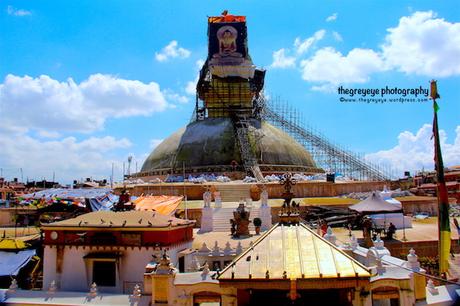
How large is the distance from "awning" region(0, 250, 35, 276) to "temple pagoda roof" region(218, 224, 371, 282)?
1252 cm

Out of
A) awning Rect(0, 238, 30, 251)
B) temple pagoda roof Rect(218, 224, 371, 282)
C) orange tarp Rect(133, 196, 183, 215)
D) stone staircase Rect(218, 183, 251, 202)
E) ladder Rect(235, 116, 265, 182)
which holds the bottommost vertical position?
awning Rect(0, 238, 30, 251)

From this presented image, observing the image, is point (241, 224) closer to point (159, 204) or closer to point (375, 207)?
point (159, 204)

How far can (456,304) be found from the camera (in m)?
12.2

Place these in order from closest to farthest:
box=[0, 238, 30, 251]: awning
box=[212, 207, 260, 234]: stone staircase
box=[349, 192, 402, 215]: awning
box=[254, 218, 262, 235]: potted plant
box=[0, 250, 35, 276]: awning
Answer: box=[0, 250, 35, 276]: awning < box=[0, 238, 30, 251]: awning < box=[349, 192, 402, 215]: awning < box=[254, 218, 262, 235]: potted plant < box=[212, 207, 260, 234]: stone staircase

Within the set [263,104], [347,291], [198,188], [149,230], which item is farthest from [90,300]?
[263,104]

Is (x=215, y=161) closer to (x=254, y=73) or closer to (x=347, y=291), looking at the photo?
(x=254, y=73)

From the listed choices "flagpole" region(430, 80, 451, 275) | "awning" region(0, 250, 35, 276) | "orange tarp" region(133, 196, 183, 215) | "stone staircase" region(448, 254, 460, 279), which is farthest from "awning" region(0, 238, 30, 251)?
"stone staircase" region(448, 254, 460, 279)

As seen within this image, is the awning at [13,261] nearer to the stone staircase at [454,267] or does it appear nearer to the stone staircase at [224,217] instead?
the stone staircase at [224,217]

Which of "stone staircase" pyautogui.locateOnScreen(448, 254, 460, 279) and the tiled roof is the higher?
the tiled roof

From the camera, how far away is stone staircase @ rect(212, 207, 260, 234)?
1076 inches

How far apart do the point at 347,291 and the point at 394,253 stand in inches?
515

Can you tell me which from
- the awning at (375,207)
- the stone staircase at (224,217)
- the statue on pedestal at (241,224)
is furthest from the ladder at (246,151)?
the awning at (375,207)

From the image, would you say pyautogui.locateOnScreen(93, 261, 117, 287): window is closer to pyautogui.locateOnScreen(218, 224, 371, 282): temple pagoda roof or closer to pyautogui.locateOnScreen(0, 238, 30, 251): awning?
pyautogui.locateOnScreen(0, 238, 30, 251): awning

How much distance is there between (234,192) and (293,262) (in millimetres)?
28006
